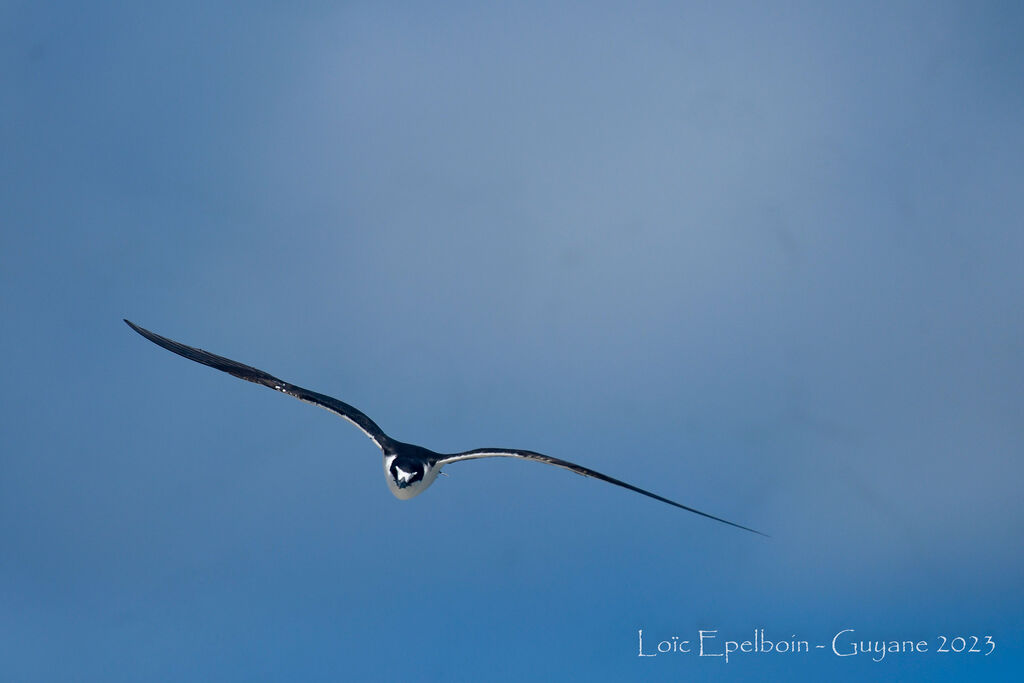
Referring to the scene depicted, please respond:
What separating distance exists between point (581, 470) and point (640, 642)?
5919 mm

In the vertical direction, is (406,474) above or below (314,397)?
below

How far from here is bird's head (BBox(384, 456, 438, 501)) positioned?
20922 millimetres

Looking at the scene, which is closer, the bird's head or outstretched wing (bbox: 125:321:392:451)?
the bird's head

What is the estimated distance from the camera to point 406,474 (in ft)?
68.6

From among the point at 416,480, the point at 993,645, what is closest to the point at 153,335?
the point at 416,480

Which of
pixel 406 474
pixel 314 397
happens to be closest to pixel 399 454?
pixel 406 474

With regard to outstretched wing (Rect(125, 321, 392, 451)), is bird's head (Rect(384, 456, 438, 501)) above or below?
below

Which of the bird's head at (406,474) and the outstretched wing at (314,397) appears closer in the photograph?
the bird's head at (406,474)

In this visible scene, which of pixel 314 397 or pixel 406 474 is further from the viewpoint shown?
Answer: pixel 314 397

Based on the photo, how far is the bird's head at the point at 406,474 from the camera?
824 inches

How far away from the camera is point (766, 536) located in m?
25.4

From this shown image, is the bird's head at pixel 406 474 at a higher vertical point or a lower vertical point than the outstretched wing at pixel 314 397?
lower

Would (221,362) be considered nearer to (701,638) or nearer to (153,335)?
(153,335)

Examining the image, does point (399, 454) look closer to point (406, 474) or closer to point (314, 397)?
point (406, 474)
